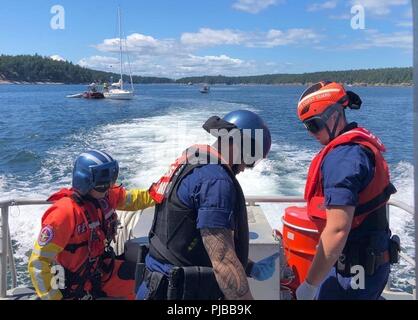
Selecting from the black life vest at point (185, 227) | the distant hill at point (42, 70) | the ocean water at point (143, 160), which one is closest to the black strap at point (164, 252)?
the black life vest at point (185, 227)

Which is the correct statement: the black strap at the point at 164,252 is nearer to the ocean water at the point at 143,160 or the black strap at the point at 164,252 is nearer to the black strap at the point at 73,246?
the black strap at the point at 73,246

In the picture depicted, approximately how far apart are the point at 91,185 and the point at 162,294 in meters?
1.16

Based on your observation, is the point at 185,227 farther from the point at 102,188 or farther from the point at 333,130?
the point at 102,188

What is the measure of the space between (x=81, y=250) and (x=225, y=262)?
55.6 inches

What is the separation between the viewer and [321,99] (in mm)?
2229

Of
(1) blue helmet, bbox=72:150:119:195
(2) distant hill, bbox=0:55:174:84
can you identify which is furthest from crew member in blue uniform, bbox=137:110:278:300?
(2) distant hill, bbox=0:55:174:84

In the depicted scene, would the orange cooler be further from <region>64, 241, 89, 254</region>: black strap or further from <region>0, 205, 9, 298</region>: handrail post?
<region>0, 205, 9, 298</region>: handrail post

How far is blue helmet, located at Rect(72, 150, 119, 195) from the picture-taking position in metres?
2.92

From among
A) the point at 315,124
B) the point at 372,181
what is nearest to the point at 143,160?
the point at 315,124

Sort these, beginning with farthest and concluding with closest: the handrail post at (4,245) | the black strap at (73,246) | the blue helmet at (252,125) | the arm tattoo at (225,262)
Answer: the handrail post at (4,245)
the black strap at (73,246)
the blue helmet at (252,125)
the arm tattoo at (225,262)

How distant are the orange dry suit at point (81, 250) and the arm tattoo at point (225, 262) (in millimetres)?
1270

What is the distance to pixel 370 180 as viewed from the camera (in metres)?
2.04

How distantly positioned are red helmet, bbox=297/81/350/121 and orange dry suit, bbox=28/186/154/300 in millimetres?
1453

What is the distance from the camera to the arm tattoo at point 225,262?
1.78 m
